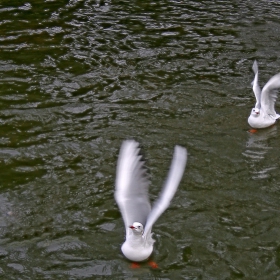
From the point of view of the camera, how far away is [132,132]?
10336 mm

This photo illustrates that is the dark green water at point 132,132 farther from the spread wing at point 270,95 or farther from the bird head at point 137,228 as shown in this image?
the bird head at point 137,228

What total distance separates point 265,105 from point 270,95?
12.4 inches

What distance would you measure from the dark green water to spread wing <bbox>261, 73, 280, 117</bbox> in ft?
1.17

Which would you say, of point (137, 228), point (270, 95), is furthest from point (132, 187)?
point (270, 95)

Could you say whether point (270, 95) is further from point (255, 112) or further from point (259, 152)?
point (259, 152)

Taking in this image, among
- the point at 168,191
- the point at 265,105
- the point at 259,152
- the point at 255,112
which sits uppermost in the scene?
the point at 168,191

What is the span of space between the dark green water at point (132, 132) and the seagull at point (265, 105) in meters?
0.22

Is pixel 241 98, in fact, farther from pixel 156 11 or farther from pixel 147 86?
pixel 156 11

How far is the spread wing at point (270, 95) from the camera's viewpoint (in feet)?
36.4

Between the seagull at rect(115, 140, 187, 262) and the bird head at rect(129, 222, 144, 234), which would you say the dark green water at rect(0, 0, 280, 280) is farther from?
the bird head at rect(129, 222, 144, 234)

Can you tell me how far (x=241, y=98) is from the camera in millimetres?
11859

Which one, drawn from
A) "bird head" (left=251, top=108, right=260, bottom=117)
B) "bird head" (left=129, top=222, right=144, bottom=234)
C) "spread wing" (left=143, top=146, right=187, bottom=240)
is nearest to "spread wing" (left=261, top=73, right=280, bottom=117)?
"bird head" (left=251, top=108, right=260, bottom=117)

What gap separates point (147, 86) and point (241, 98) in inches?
68.2

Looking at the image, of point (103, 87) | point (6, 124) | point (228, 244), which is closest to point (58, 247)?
point (228, 244)
